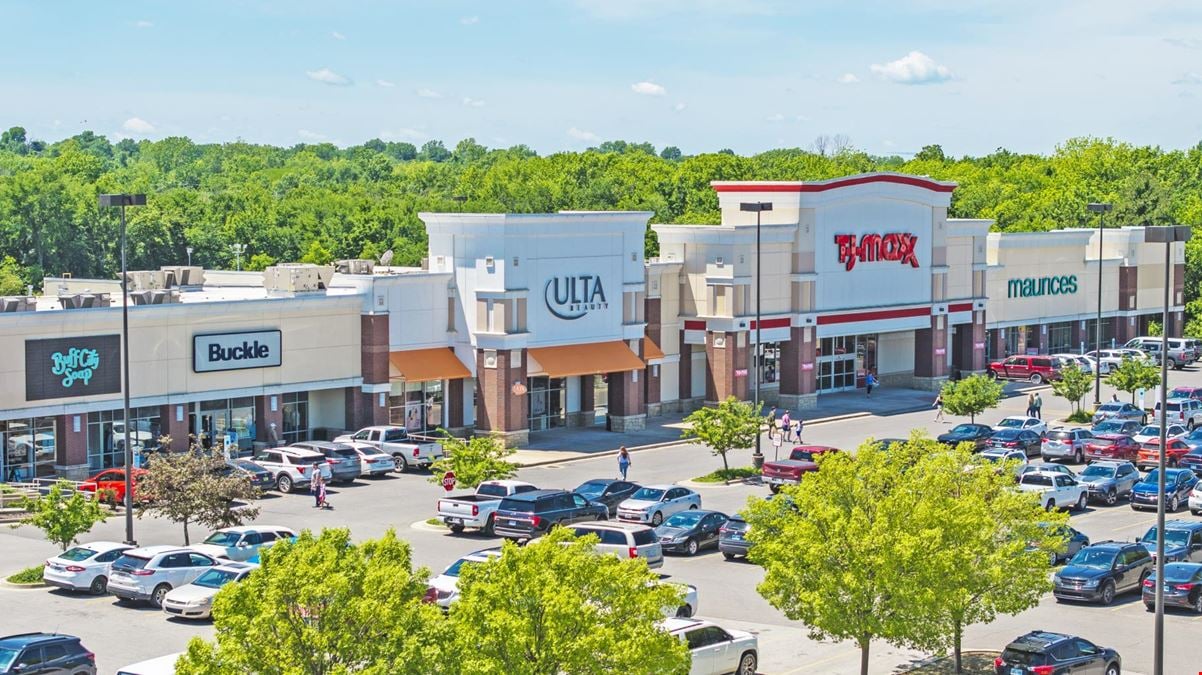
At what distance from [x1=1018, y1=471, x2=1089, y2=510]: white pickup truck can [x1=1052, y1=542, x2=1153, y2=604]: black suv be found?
10506 mm

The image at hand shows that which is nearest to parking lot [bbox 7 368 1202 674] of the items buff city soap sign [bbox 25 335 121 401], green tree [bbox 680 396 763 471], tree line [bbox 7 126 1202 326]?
green tree [bbox 680 396 763 471]

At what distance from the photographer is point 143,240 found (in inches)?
5349

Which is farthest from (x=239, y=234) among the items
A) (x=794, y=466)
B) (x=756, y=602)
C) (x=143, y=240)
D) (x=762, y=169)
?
(x=756, y=602)

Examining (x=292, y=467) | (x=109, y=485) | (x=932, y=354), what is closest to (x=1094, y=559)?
(x=292, y=467)

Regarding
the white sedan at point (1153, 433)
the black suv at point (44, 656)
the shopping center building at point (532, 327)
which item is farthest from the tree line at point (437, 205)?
the black suv at point (44, 656)

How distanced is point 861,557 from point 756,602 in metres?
10.7

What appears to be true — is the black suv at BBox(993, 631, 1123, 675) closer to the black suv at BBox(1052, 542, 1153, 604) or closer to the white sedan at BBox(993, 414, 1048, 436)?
the black suv at BBox(1052, 542, 1153, 604)

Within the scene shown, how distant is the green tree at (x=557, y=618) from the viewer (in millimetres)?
23688

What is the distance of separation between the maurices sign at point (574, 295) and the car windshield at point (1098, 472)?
22.1 m

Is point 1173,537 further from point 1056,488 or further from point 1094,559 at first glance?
point 1056,488

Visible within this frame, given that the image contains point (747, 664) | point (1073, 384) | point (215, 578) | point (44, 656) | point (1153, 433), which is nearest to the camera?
point (44, 656)

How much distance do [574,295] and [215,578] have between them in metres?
33.0

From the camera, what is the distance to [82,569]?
41156 mm

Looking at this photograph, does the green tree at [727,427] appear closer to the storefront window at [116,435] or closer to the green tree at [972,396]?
the green tree at [972,396]
